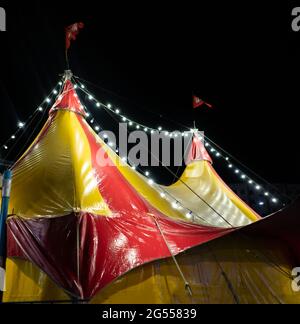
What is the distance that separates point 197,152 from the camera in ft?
25.0

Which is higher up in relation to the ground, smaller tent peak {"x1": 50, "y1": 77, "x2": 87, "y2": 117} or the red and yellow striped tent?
smaller tent peak {"x1": 50, "y1": 77, "x2": 87, "y2": 117}

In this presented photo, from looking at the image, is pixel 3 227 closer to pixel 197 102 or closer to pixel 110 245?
pixel 110 245

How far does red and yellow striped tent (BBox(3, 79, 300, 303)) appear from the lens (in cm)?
310

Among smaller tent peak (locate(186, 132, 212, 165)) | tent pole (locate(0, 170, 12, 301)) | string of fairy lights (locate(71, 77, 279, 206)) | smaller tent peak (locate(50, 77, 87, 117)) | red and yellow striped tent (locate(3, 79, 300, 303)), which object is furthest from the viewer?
smaller tent peak (locate(186, 132, 212, 165))

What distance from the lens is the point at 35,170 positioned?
4164mm

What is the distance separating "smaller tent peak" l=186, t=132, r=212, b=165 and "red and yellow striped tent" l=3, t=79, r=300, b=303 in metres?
3.45

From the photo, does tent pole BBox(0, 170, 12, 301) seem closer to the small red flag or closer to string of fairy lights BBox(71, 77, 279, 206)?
string of fairy lights BBox(71, 77, 279, 206)

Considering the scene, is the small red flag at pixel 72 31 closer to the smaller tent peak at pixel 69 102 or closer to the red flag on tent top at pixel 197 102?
the smaller tent peak at pixel 69 102

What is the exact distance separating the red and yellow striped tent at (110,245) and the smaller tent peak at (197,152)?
3445mm

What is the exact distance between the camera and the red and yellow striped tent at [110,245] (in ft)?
10.2

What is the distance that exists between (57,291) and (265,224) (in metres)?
2.35

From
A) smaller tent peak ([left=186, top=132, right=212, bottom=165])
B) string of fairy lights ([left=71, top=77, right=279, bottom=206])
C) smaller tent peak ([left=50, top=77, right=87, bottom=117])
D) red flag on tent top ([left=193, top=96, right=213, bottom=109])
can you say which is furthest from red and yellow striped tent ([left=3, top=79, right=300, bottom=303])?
red flag on tent top ([left=193, top=96, right=213, bottom=109])

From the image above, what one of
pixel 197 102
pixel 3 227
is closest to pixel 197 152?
pixel 197 102
